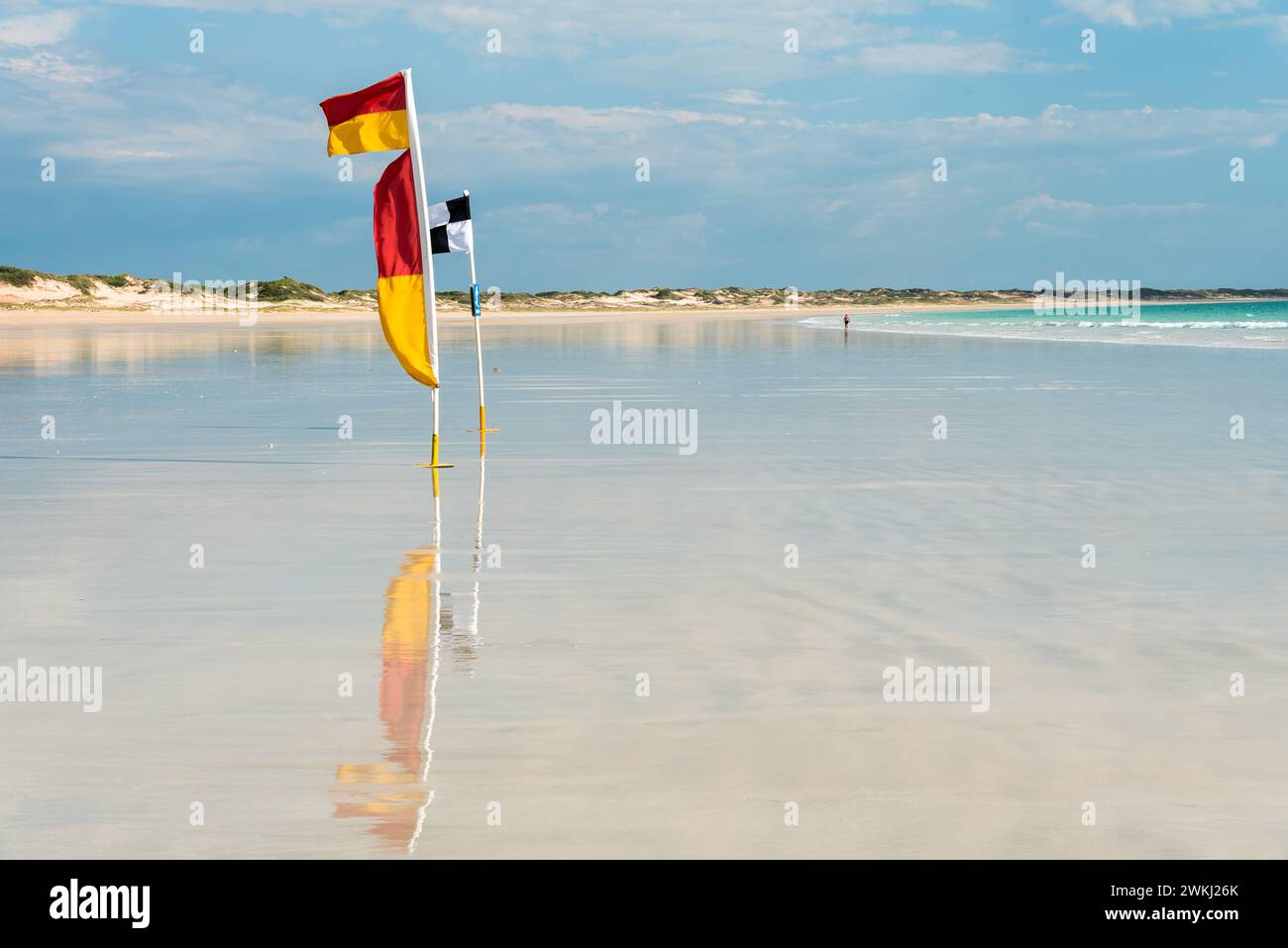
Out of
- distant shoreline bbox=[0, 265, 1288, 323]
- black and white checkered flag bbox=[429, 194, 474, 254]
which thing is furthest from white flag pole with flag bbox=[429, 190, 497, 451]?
distant shoreline bbox=[0, 265, 1288, 323]

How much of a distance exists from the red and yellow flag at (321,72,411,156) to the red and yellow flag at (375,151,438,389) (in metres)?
0.40

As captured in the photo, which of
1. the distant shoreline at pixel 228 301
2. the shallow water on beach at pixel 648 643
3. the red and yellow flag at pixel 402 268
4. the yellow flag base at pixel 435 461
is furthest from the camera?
the distant shoreline at pixel 228 301

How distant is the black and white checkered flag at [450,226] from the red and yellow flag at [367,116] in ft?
3.25

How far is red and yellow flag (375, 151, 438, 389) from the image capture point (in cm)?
1625

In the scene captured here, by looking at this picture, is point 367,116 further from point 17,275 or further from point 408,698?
point 17,275

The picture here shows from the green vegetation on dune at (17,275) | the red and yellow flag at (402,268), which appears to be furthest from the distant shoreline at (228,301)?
the red and yellow flag at (402,268)

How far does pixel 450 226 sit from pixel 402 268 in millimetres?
769

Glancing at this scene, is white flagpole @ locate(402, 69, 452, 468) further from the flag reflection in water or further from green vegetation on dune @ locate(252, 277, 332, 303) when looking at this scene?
green vegetation on dune @ locate(252, 277, 332, 303)

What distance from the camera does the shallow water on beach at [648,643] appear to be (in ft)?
17.1

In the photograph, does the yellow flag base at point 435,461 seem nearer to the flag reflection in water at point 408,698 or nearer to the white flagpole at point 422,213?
the white flagpole at point 422,213

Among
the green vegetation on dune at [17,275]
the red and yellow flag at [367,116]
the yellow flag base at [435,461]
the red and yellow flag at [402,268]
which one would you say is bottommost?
the yellow flag base at [435,461]

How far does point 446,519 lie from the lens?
480 inches

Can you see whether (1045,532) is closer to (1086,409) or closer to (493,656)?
(493,656)

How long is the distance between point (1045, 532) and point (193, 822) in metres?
7.62
